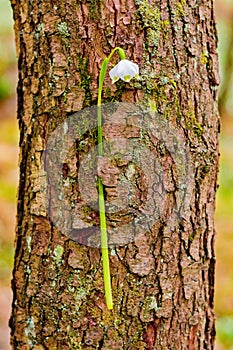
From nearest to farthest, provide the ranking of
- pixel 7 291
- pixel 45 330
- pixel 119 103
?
1. pixel 119 103
2. pixel 45 330
3. pixel 7 291

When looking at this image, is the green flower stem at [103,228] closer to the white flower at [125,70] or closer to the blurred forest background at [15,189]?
the white flower at [125,70]

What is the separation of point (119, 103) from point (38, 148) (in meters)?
0.23

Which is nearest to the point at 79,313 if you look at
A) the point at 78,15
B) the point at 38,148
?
the point at 38,148

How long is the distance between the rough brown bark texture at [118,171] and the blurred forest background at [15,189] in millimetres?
1620

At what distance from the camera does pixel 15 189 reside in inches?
196

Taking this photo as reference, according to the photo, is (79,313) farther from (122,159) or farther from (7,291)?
(7,291)

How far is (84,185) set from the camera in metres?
1.25

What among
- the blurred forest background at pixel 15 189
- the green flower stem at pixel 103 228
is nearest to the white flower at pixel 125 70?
the green flower stem at pixel 103 228

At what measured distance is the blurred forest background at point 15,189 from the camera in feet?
10.7

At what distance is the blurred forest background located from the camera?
3.26m

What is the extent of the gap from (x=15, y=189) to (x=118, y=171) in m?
3.86

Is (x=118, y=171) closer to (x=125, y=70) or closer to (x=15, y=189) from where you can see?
(x=125, y=70)

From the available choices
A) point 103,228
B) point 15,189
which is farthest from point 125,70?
point 15,189

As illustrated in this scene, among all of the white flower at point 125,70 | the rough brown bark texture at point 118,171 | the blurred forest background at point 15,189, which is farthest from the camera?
the blurred forest background at point 15,189
